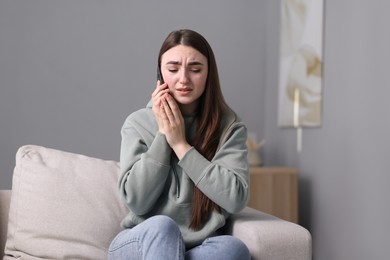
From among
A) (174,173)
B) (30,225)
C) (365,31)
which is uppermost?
(365,31)

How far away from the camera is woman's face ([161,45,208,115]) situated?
2.06m

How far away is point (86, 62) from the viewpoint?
404 centimetres

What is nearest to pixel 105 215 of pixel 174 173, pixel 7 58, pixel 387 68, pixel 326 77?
Answer: pixel 174 173

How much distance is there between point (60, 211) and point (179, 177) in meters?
0.42

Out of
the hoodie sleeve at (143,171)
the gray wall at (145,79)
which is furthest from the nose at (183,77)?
the gray wall at (145,79)

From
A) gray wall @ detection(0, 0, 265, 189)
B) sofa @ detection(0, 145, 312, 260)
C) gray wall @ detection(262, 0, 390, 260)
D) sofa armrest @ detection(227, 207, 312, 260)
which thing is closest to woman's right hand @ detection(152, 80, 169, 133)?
sofa @ detection(0, 145, 312, 260)

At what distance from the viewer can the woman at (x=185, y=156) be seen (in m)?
1.96

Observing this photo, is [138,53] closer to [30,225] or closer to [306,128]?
[306,128]

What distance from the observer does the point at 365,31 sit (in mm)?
2951

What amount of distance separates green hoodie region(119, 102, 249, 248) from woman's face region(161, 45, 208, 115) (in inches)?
6.0

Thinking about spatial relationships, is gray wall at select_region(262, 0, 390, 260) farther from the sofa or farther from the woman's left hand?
the woman's left hand

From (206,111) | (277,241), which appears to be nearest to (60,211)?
(206,111)

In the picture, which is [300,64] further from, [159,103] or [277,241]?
[277,241]

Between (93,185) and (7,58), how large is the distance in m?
1.99
